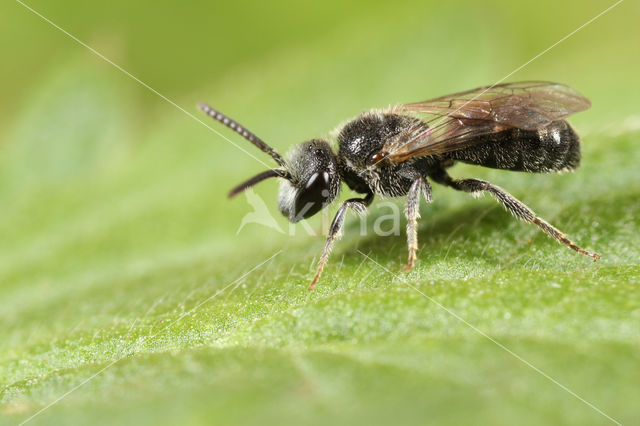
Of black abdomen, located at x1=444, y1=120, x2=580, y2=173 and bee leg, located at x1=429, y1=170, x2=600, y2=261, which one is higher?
black abdomen, located at x1=444, y1=120, x2=580, y2=173

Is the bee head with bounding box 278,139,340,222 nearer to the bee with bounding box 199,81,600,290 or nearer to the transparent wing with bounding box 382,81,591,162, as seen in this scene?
the bee with bounding box 199,81,600,290

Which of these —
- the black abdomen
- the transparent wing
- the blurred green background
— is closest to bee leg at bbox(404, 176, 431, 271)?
the blurred green background

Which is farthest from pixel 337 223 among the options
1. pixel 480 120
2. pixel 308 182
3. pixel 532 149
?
pixel 532 149

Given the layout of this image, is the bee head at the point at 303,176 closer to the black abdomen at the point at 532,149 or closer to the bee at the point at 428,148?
the bee at the point at 428,148

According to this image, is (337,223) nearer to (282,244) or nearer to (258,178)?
(258,178)

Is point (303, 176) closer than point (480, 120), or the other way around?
point (303, 176)

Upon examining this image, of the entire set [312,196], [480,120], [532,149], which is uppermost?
[480,120]
